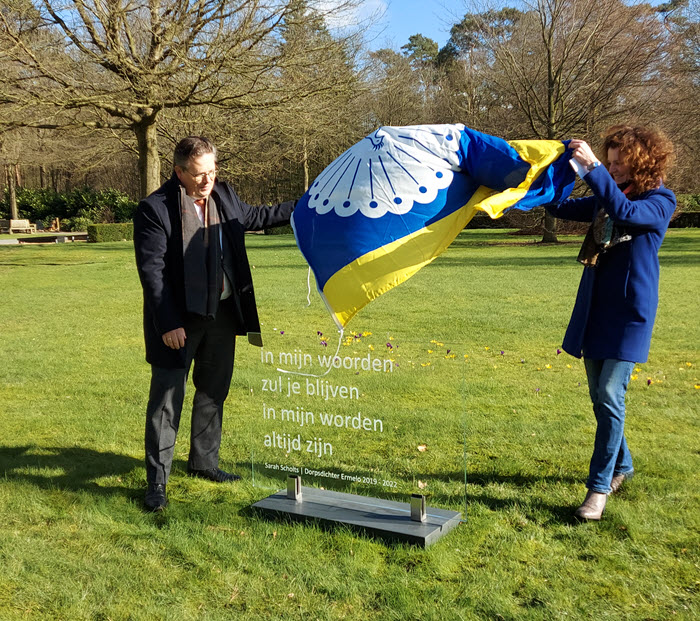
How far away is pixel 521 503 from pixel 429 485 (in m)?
0.55

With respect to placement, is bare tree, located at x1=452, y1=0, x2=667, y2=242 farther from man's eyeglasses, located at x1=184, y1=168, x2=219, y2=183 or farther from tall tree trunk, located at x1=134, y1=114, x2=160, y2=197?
man's eyeglasses, located at x1=184, y1=168, x2=219, y2=183

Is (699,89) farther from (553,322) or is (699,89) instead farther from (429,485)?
(429,485)

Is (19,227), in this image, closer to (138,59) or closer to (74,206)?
(74,206)

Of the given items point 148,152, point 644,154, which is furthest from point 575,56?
point 644,154

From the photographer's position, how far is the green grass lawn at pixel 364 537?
3.06 metres

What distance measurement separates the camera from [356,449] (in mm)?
4723

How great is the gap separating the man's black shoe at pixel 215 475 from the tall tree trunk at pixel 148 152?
596 inches

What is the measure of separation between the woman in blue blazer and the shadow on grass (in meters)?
2.78

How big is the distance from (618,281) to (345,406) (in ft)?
5.33

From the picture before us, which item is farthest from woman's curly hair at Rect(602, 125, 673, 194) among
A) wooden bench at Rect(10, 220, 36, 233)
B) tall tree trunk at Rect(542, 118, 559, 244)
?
wooden bench at Rect(10, 220, 36, 233)

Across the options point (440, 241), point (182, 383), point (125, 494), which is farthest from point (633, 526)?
Answer: point (125, 494)

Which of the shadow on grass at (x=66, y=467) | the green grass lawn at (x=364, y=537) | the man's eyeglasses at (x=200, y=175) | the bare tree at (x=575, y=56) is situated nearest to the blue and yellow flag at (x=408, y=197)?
the green grass lawn at (x=364, y=537)

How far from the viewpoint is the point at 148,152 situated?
19.0 metres

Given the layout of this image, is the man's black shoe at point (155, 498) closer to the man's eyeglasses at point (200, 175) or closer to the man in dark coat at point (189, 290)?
the man in dark coat at point (189, 290)
